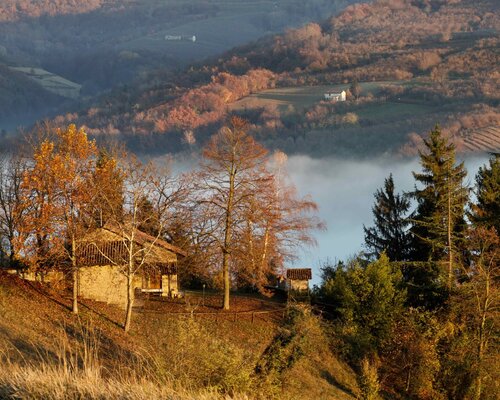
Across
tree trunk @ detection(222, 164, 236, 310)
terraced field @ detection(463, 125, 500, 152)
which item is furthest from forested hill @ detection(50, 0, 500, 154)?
tree trunk @ detection(222, 164, 236, 310)

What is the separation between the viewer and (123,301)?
29.0 m

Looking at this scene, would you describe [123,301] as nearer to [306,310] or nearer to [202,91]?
[306,310]

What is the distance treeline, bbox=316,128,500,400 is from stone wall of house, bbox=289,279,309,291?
0.81 metres

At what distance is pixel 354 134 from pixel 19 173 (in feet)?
404

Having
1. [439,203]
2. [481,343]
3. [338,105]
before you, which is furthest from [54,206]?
[338,105]

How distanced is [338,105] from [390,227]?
12020 cm

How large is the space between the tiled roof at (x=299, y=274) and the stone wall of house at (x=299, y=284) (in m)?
0.14

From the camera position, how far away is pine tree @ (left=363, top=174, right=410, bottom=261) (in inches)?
1592

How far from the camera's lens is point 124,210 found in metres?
30.3

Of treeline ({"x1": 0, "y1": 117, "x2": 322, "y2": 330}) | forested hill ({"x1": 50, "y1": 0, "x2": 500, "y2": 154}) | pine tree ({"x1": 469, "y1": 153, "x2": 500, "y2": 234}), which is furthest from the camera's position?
forested hill ({"x1": 50, "y1": 0, "x2": 500, "y2": 154})

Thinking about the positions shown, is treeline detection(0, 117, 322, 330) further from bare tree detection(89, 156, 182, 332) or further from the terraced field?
the terraced field

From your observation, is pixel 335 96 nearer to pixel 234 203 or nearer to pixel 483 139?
pixel 483 139

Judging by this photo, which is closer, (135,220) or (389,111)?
(135,220)

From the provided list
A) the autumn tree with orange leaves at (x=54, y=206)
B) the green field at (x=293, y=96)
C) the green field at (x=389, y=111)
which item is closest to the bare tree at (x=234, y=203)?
the autumn tree with orange leaves at (x=54, y=206)
